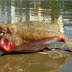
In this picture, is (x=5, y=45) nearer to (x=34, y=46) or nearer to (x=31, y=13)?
(x=34, y=46)

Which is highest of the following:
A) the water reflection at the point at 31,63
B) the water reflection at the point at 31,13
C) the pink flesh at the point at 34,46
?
the water reflection at the point at 31,13

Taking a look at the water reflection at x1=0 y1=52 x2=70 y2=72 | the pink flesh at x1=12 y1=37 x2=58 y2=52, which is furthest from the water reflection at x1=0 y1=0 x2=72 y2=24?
the water reflection at x1=0 y1=52 x2=70 y2=72

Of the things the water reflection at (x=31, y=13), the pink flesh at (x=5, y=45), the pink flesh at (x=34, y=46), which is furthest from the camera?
the water reflection at (x=31, y=13)

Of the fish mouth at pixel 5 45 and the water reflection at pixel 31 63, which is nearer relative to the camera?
the water reflection at pixel 31 63

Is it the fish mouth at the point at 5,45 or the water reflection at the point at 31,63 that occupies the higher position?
the fish mouth at the point at 5,45

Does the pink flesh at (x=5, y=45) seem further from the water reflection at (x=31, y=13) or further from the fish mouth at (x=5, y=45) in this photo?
the water reflection at (x=31, y=13)

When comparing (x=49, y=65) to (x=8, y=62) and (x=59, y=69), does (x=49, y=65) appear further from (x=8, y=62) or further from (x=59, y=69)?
(x=8, y=62)

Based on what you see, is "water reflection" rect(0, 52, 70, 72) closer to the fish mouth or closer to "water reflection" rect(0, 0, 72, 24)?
the fish mouth

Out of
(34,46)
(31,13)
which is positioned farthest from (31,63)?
(31,13)

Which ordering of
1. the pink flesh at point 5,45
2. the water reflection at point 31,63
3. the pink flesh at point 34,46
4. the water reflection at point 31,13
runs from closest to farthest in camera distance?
1. the water reflection at point 31,63
2. the pink flesh at point 5,45
3. the pink flesh at point 34,46
4. the water reflection at point 31,13

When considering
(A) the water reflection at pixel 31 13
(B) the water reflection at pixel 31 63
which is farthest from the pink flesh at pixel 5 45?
(A) the water reflection at pixel 31 13
